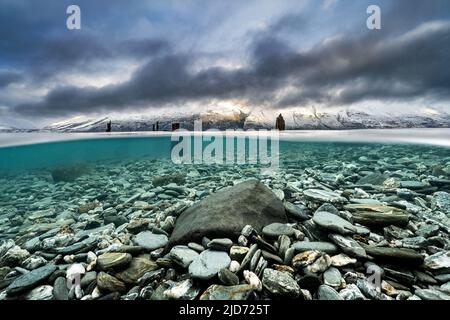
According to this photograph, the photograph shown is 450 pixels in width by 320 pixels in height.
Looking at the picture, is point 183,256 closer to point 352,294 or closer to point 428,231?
point 352,294

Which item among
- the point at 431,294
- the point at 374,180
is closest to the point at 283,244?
the point at 431,294

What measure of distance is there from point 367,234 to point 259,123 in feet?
142

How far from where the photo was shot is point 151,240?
2975mm

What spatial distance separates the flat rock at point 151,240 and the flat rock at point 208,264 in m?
0.79

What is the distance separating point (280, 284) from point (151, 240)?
1.84 m

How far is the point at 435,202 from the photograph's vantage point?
414cm

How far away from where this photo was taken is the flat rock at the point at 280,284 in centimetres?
190

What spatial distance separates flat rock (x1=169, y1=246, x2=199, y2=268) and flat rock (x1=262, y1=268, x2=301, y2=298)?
0.80 meters

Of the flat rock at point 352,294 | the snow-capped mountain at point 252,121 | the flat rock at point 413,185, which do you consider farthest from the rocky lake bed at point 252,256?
the snow-capped mountain at point 252,121

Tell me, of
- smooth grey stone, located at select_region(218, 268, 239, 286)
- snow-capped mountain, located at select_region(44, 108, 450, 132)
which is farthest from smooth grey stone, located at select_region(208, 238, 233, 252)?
snow-capped mountain, located at select_region(44, 108, 450, 132)
